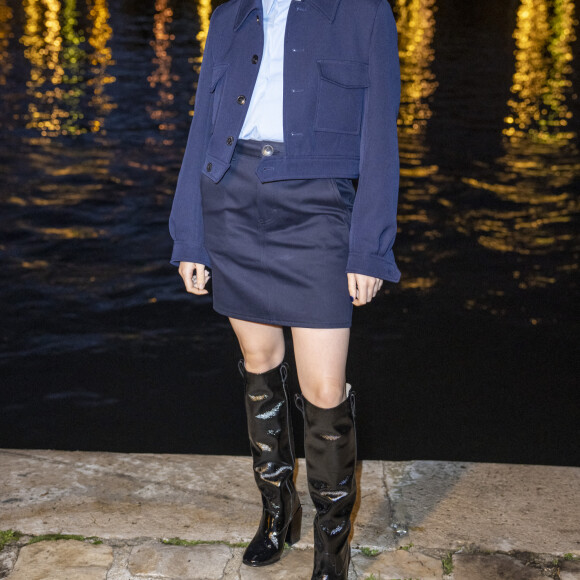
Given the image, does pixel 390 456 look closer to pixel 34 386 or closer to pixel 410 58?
pixel 34 386

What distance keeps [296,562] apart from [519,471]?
40.7 inches

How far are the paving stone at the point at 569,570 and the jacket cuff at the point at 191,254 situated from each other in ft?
4.74

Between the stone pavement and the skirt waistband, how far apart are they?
4.20ft

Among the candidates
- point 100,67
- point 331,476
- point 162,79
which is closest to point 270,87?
point 331,476

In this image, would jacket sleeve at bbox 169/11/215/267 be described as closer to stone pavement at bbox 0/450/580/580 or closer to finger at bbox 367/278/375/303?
finger at bbox 367/278/375/303

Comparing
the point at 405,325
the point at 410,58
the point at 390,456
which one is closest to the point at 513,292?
the point at 405,325

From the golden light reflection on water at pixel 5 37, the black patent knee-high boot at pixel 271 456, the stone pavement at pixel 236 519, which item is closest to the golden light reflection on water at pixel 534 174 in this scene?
the stone pavement at pixel 236 519

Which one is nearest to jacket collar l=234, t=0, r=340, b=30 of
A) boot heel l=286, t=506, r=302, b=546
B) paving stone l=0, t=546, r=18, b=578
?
boot heel l=286, t=506, r=302, b=546

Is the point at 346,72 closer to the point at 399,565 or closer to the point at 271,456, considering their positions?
the point at 271,456

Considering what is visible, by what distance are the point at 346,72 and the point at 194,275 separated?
811mm

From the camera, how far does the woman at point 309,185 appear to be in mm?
2236

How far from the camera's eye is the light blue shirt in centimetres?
230

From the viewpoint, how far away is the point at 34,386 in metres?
4.71

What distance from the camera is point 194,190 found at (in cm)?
256
